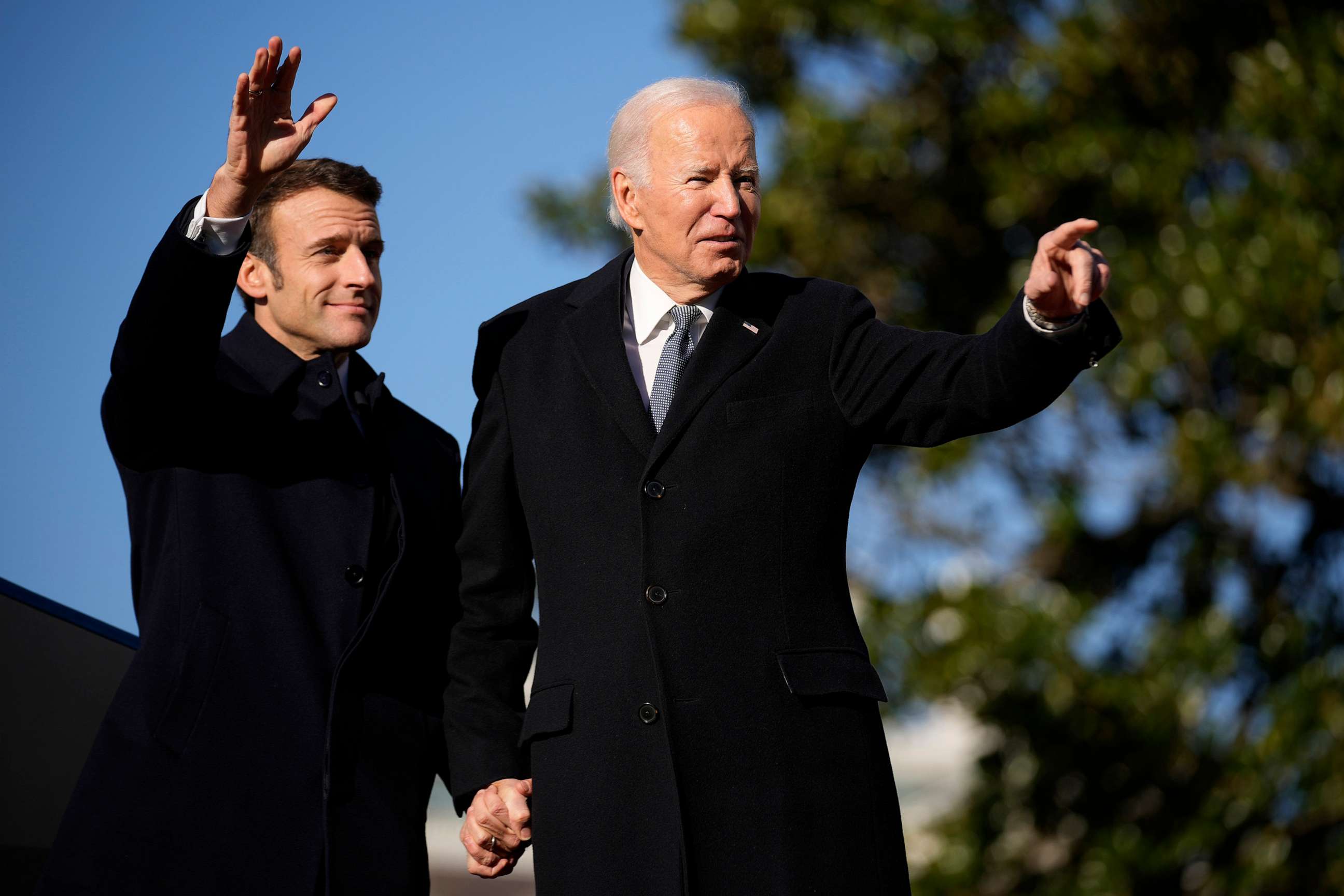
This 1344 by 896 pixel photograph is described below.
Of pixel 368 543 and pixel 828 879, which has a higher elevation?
pixel 368 543

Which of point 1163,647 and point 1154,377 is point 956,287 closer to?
point 1154,377

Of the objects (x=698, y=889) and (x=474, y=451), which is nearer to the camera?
(x=698, y=889)

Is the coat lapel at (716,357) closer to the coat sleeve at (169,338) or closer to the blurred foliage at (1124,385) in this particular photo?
the coat sleeve at (169,338)

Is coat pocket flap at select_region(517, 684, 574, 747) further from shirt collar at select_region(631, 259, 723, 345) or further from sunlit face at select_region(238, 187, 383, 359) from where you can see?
sunlit face at select_region(238, 187, 383, 359)

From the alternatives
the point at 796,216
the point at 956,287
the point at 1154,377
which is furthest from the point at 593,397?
the point at 956,287

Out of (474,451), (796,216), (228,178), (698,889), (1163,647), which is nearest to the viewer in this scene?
(698,889)

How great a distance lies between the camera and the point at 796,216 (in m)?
7.89

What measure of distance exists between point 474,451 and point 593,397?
1.00 ft

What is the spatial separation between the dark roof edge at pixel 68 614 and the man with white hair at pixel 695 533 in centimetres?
117

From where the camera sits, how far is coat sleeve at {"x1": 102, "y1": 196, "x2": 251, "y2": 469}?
2535mm

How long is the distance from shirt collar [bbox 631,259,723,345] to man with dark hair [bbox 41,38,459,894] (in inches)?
24.1

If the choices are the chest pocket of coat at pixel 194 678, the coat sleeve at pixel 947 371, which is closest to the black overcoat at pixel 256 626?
the chest pocket of coat at pixel 194 678

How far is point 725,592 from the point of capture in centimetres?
245

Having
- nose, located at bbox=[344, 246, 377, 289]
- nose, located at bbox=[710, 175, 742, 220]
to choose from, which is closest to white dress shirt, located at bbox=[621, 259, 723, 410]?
nose, located at bbox=[710, 175, 742, 220]
